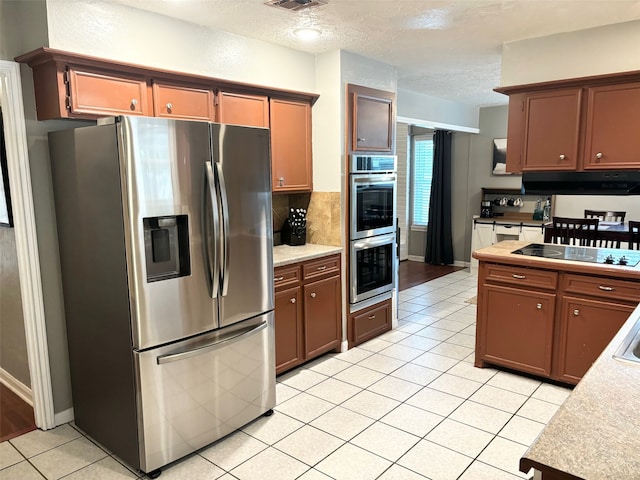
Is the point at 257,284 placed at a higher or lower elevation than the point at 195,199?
lower

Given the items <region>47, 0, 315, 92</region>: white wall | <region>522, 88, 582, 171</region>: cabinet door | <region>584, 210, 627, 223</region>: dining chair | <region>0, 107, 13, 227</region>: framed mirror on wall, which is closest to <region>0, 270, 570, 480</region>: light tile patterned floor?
<region>0, 107, 13, 227</region>: framed mirror on wall

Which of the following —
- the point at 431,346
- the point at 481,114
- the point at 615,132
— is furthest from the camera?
the point at 481,114

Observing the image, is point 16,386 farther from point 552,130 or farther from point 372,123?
point 552,130

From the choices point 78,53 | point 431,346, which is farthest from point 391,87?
point 78,53

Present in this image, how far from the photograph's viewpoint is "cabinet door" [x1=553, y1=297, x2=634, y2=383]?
9.76 feet

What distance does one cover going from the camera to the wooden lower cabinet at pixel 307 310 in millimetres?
3342

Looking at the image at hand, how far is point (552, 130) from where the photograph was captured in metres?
3.48

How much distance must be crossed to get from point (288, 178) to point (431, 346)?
193 cm

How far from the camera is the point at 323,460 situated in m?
2.46

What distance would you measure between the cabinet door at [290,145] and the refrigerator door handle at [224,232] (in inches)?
43.3

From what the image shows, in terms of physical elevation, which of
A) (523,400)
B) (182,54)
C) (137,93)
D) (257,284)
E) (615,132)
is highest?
(182,54)

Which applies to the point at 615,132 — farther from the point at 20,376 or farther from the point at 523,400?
the point at 20,376

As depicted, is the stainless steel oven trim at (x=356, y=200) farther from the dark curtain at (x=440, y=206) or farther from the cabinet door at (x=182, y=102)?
the dark curtain at (x=440, y=206)

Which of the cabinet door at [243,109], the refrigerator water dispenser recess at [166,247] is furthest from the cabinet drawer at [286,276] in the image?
the cabinet door at [243,109]
